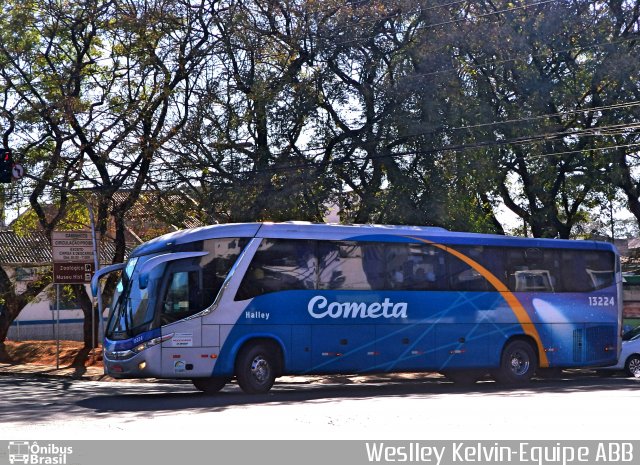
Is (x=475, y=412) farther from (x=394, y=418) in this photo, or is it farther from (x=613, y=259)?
(x=613, y=259)

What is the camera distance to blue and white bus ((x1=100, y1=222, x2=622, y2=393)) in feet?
62.3

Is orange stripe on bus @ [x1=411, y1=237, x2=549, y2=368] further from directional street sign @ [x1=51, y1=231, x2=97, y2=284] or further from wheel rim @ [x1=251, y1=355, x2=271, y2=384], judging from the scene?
directional street sign @ [x1=51, y1=231, x2=97, y2=284]

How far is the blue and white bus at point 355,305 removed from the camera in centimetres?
1900

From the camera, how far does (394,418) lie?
548 inches

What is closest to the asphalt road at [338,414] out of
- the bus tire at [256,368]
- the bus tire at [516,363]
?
the bus tire at [256,368]

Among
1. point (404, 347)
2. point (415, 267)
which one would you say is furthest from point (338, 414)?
point (415, 267)

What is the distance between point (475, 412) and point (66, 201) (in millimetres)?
21713

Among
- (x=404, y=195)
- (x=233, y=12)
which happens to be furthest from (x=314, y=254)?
(x=233, y=12)

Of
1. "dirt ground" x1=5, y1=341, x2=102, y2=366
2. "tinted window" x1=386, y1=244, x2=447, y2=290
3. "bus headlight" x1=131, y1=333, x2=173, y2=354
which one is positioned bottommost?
"dirt ground" x1=5, y1=341, x2=102, y2=366

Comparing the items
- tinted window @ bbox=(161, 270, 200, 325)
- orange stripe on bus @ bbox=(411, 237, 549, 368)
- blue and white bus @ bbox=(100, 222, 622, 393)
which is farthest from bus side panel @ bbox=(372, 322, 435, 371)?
tinted window @ bbox=(161, 270, 200, 325)

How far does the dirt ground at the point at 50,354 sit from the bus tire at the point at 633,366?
56.8ft

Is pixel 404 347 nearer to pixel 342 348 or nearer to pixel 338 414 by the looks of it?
pixel 342 348

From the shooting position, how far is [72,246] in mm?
30922
